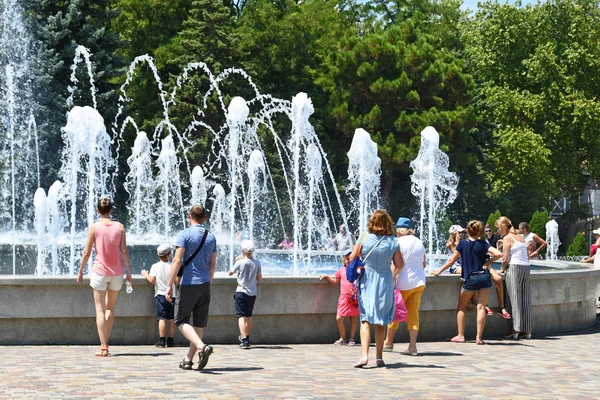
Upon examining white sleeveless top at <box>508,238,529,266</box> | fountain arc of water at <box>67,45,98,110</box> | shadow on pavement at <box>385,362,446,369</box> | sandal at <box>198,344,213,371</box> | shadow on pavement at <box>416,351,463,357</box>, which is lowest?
shadow on pavement at <box>385,362,446,369</box>

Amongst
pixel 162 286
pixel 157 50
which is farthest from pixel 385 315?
pixel 157 50

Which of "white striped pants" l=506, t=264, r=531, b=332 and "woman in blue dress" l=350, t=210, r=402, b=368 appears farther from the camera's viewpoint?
"white striped pants" l=506, t=264, r=531, b=332

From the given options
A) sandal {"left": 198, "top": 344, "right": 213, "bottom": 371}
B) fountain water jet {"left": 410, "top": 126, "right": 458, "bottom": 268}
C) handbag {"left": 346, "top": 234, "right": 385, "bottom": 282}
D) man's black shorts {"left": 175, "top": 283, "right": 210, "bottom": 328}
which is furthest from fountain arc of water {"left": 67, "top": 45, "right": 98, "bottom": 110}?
sandal {"left": 198, "top": 344, "right": 213, "bottom": 371}

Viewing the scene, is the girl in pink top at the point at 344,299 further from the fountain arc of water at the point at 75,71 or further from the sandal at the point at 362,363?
the fountain arc of water at the point at 75,71

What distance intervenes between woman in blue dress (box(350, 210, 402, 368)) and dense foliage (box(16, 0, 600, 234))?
87.0 feet

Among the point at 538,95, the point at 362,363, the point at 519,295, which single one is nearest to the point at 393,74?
the point at 538,95

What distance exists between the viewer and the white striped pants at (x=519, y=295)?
539 inches

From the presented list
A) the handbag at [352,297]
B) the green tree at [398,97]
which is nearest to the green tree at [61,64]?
the green tree at [398,97]

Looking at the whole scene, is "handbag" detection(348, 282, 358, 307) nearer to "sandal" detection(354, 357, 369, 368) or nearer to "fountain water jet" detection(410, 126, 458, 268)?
"sandal" detection(354, 357, 369, 368)

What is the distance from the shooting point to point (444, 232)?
158ft

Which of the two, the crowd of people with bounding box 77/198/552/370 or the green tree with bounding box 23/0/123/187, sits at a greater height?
the green tree with bounding box 23/0/123/187

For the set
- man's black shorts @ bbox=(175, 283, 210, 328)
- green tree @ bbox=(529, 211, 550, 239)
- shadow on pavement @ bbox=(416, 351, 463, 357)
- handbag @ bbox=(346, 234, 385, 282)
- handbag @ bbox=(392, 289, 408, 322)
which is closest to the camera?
man's black shorts @ bbox=(175, 283, 210, 328)

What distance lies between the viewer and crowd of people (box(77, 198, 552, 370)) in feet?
33.2

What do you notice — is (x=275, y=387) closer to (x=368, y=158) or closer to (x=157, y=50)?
(x=368, y=158)
